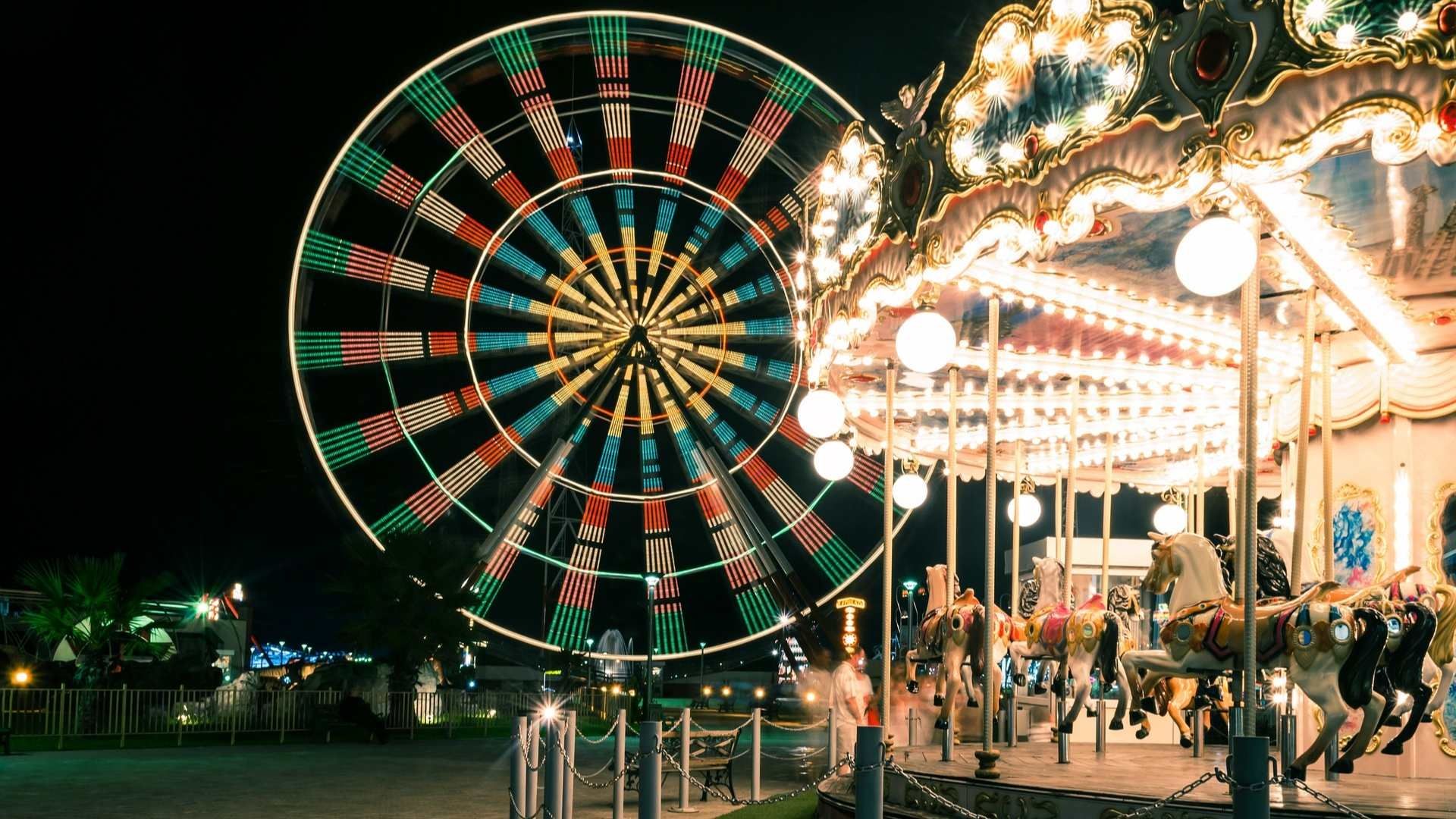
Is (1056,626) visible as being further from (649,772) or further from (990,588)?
(649,772)

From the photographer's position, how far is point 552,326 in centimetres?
2275

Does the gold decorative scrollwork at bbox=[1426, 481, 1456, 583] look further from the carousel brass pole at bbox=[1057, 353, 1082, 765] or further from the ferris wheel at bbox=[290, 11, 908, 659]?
the ferris wheel at bbox=[290, 11, 908, 659]

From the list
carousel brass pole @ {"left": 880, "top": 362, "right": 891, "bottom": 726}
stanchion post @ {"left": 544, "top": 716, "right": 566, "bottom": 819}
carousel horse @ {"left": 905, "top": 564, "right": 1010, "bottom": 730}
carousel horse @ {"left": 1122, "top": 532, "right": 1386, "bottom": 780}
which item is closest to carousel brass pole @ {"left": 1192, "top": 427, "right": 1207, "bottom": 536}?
carousel horse @ {"left": 905, "top": 564, "right": 1010, "bottom": 730}

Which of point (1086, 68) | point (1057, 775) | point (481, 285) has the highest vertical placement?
point (481, 285)

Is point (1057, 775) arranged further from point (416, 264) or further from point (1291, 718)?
point (416, 264)

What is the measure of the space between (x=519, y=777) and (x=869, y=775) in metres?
4.49

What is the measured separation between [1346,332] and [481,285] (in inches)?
595

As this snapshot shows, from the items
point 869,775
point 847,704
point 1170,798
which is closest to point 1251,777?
point 1170,798

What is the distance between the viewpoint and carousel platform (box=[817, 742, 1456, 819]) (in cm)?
588

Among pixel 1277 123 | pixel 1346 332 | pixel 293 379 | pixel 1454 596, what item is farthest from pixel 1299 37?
pixel 293 379

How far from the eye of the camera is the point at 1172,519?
13953 millimetres

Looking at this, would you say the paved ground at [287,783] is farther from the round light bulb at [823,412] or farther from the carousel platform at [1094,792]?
the round light bulb at [823,412]

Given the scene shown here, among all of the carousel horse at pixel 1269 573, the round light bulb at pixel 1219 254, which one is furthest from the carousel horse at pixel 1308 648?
the round light bulb at pixel 1219 254

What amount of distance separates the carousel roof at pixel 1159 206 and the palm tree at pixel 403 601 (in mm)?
14085
